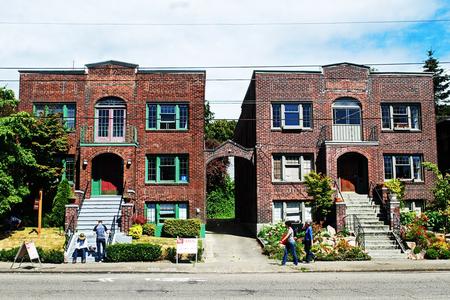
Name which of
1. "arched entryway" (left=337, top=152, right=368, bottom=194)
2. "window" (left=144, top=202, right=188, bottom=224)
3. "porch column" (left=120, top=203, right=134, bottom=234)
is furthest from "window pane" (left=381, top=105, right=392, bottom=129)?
"porch column" (left=120, top=203, right=134, bottom=234)

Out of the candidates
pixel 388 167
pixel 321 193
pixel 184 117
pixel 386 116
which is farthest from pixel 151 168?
pixel 386 116

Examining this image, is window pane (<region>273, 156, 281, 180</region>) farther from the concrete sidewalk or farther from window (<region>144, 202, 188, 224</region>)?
the concrete sidewalk

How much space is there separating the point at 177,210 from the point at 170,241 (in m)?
3.98

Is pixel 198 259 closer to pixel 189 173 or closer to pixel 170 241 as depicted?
pixel 170 241

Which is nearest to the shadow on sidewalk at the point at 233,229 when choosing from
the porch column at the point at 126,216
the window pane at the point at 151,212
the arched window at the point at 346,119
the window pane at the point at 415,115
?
the window pane at the point at 151,212

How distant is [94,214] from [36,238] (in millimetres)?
3142

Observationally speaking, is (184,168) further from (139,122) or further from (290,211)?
(290,211)

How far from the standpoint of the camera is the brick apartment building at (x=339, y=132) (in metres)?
27.8

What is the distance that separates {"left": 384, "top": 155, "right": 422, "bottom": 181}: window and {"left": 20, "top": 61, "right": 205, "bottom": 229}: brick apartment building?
10701 mm

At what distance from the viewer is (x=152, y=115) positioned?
2842cm

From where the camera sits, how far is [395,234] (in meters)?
23.2

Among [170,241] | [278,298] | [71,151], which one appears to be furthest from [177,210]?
[278,298]

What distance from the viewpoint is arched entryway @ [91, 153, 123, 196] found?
2792 cm

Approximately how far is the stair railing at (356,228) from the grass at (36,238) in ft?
43.7
